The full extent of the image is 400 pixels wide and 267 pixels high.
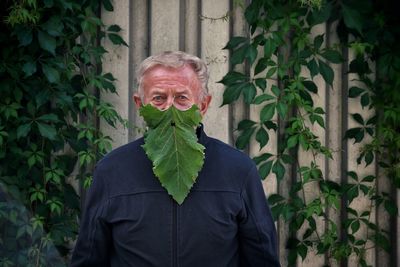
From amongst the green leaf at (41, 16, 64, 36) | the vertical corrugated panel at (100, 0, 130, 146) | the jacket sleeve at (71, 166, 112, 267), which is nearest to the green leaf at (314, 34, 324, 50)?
the vertical corrugated panel at (100, 0, 130, 146)

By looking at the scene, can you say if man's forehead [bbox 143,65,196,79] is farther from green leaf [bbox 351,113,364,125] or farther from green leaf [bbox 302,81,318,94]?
green leaf [bbox 351,113,364,125]

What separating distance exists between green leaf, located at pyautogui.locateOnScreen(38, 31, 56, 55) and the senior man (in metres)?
1.76

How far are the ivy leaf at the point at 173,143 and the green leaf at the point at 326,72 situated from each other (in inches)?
84.7

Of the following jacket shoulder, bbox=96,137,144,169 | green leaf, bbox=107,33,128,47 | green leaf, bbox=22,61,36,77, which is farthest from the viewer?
green leaf, bbox=107,33,128,47

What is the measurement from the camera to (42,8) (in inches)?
161

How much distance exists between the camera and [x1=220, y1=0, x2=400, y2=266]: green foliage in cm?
433

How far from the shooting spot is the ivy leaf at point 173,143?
89.0 inches

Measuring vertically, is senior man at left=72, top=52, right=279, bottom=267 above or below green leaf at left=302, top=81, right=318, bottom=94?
below

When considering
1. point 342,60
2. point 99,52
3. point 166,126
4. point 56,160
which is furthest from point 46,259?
point 342,60

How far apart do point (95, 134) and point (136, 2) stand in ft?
2.28

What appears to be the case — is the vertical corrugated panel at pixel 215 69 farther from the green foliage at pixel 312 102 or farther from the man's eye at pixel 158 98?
the man's eye at pixel 158 98

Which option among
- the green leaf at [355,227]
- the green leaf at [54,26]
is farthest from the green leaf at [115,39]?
the green leaf at [355,227]

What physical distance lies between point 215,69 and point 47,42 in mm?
857

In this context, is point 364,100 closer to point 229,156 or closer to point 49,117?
point 49,117
